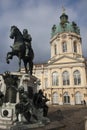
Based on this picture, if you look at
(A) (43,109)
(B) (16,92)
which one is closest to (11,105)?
(B) (16,92)

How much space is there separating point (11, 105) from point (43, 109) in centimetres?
200

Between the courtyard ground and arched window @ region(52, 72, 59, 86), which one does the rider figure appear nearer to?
the courtyard ground

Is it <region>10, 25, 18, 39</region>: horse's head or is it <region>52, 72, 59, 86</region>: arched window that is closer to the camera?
<region>10, 25, 18, 39</region>: horse's head

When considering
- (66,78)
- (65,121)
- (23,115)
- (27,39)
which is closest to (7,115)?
(23,115)

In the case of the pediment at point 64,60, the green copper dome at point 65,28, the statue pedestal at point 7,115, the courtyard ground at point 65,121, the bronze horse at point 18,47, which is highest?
the green copper dome at point 65,28

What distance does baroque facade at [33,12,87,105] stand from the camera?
5094 cm

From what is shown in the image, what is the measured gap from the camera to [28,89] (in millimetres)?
12586

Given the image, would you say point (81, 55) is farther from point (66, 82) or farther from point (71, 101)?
point (71, 101)

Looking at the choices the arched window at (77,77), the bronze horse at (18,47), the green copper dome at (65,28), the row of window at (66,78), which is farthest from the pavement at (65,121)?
the green copper dome at (65,28)

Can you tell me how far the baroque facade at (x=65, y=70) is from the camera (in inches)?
2005

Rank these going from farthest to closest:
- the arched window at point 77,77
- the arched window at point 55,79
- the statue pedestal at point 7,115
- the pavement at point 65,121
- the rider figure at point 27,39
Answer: the arched window at point 55,79, the arched window at point 77,77, the rider figure at point 27,39, the statue pedestal at point 7,115, the pavement at point 65,121

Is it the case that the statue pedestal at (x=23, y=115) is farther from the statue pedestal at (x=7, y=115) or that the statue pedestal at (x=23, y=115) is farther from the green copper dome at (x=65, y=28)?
the green copper dome at (x=65, y=28)

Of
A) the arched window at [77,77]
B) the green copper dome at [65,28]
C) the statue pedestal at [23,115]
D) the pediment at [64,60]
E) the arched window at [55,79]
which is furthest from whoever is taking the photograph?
the green copper dome at [65,28]

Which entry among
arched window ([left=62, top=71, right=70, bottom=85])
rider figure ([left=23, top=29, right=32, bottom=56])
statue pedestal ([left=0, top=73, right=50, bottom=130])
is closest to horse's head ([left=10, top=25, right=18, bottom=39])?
rider figure ([left=23, top=29, right=32, bottom=56])
